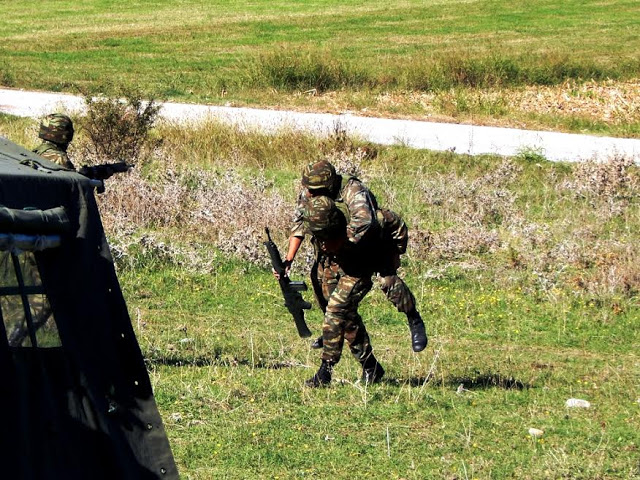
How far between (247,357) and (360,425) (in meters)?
1.89

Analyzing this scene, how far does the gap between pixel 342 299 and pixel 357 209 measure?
2.25ft

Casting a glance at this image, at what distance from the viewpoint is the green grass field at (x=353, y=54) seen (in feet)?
76.3

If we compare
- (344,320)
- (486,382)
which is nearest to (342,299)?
(344,320)

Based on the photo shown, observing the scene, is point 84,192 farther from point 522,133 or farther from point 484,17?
point 484,17

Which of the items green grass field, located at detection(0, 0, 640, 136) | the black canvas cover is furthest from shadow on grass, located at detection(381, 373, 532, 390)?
green grass field, located at detection(0, 0, 640, 136)

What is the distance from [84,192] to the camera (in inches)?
184

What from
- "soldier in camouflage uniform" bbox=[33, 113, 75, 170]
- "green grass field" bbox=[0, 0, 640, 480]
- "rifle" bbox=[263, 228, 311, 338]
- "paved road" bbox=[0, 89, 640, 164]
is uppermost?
"soldier in camouflage uniform" bbox=[33, 113, 75, 170]

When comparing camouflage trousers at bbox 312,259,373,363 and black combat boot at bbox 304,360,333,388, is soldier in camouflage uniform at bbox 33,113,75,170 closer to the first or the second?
camouflage trousers at bbox 312,259,373,363

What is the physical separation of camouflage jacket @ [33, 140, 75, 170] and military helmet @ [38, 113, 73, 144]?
6 centimetres

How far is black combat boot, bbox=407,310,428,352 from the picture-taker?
8297mm

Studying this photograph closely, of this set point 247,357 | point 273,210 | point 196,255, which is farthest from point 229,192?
point 247,357

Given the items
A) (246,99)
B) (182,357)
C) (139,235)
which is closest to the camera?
(182,357)

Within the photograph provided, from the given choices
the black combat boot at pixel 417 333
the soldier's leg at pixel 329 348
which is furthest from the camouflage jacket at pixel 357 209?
the black combat boot at pixel 417 333

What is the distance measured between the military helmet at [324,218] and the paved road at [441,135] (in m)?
9.14
